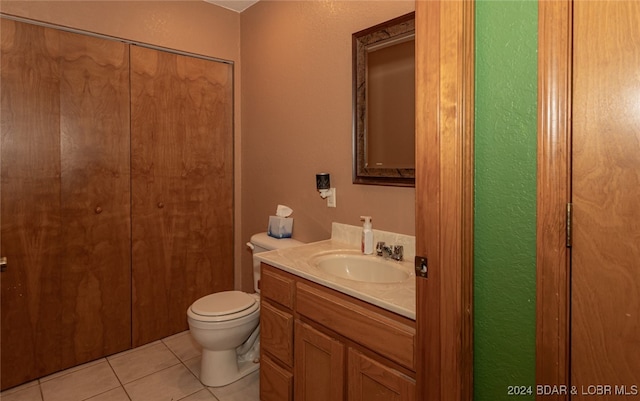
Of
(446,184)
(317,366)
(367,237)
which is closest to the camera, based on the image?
(446,184)

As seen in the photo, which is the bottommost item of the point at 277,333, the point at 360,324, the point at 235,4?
the point at 277,333

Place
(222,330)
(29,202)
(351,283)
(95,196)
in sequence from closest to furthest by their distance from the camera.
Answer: (351,283), (222,330), (29,202), (95,196)

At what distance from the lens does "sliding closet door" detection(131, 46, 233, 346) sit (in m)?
2.47

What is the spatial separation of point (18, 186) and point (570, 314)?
8.72ft

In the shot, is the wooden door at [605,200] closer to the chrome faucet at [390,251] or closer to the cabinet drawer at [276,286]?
the chrome faucet at [390,251]

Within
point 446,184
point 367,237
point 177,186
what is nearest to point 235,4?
point 177,186

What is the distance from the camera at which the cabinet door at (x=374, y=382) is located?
1.12 m

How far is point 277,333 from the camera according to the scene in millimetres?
1662

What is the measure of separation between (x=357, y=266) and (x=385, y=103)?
2.77ft

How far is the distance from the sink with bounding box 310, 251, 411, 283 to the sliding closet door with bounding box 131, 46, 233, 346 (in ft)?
4.52

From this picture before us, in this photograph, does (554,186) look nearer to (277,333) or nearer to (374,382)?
(374,382)

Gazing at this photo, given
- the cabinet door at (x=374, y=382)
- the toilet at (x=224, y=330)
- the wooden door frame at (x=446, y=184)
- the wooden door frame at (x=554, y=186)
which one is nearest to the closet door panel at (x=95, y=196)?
the toilet at (x=224, y=330)

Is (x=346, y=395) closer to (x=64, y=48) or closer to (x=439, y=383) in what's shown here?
(x=439, y=383)

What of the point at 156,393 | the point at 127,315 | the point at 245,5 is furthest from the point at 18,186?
the point at 245,5
